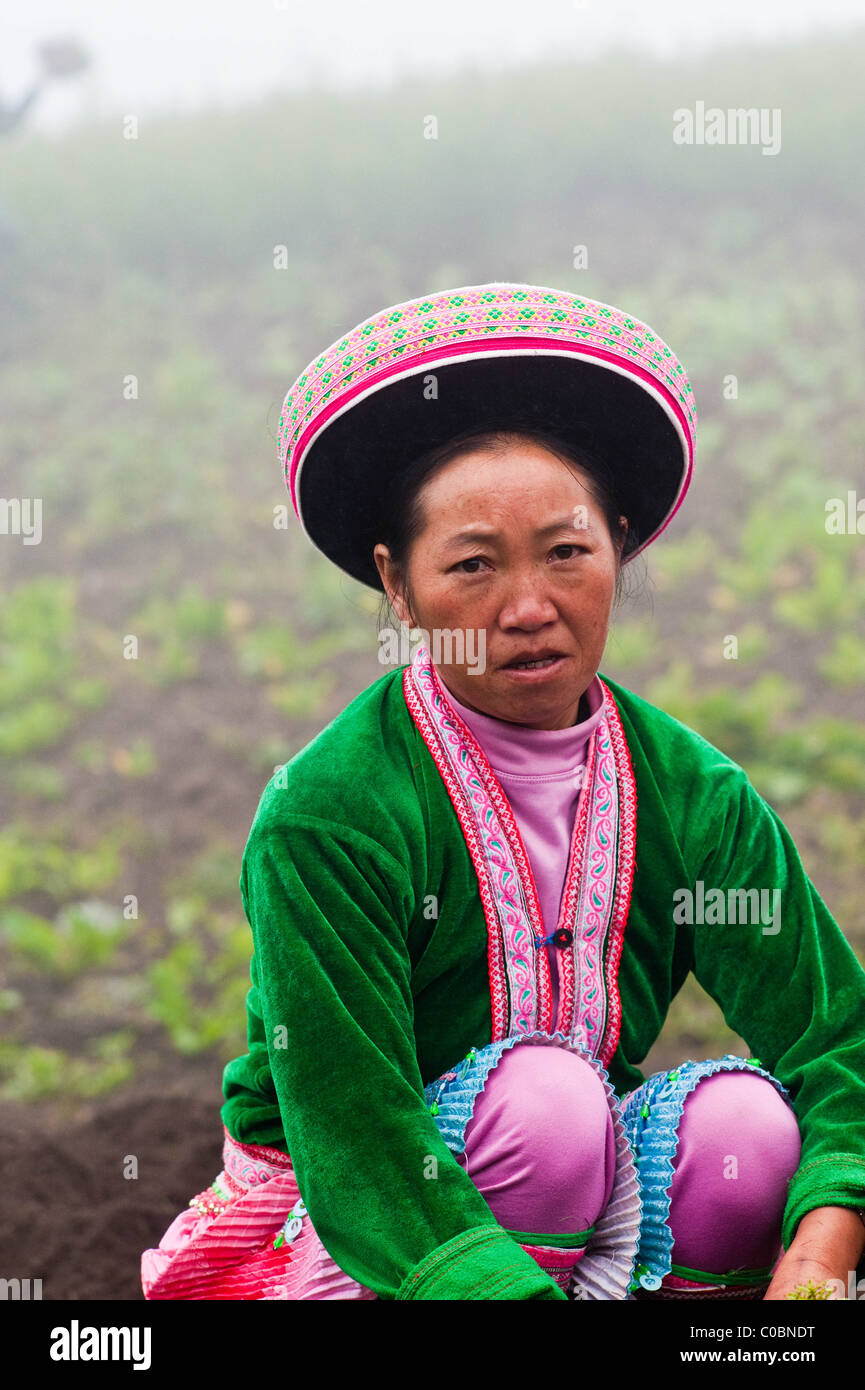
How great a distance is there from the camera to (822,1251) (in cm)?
184

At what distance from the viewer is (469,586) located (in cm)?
194

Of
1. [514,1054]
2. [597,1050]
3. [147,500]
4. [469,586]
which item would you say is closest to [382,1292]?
[514,1054]

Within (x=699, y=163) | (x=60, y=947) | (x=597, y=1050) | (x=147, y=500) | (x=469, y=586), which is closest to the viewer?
(x=469, y=586)

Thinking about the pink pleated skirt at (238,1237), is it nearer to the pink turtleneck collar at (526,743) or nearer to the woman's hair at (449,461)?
the pink turtleneck collar at (526,743)

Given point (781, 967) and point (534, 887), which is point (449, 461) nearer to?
point (534, 887)

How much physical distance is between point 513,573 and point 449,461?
0.60 feet

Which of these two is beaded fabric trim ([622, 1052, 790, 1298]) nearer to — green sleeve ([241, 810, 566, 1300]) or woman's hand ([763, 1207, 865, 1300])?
woman's hand ([763, 1207, 865, 1300])

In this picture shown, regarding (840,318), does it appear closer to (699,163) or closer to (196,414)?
(699,163)

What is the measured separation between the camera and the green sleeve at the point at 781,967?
203 centimetres

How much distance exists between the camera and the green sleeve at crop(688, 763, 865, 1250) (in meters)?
2.03
